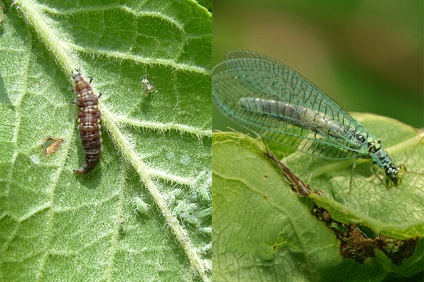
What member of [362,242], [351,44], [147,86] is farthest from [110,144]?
[351,44]

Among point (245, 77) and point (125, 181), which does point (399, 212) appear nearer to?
point (245, 77)

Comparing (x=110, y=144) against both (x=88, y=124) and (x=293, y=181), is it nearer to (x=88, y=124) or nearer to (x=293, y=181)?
(x=88, y=124)

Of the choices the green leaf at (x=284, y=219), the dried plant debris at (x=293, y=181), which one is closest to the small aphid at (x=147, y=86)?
the green leaf at (x=284, y=219)

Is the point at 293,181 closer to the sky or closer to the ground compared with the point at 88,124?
closer to the sky

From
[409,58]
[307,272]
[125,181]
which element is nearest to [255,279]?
[307,272]

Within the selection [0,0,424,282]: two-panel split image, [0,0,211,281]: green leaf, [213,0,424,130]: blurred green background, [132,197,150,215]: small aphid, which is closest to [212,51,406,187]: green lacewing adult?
[0,0,424,282]: two-panel split image

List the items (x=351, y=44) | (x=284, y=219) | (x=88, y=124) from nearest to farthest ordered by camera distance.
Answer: (x=284, y=219)
(x=88, y=124)
(x=351, y=44)
